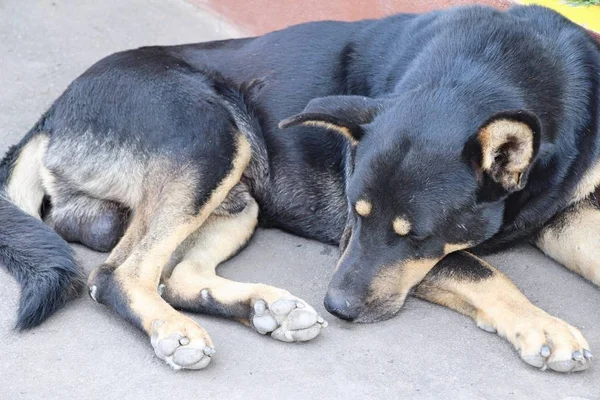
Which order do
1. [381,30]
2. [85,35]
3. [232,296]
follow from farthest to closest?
[85,35] < [381,30] < [232,296]

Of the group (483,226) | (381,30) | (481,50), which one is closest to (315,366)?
(483,226)

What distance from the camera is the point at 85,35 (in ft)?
22.0

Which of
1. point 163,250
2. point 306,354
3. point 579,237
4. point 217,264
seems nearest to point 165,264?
point 163,250

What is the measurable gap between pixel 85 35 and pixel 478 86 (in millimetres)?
3858

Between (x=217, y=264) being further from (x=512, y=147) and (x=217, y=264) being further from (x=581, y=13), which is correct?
(x=581, y=13)

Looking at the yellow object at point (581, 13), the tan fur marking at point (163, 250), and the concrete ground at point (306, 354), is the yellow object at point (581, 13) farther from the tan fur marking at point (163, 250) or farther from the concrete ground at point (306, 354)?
the tan fur marking at point (163, 250)

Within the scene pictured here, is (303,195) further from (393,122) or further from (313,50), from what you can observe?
(393,122)

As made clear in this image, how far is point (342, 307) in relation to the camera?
371cm

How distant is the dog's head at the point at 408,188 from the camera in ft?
11.6

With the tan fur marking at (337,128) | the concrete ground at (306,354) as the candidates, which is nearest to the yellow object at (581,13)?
the concrete ground at (306,354)

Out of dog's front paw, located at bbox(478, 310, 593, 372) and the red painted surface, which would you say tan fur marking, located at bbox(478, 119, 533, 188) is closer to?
dog's front paw, located at bbox(478, 310, 593, 372)

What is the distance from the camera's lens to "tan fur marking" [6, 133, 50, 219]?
176 inches

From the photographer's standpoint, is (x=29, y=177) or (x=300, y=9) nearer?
(x=29, y=177)

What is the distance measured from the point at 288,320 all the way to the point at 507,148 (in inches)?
44.2
